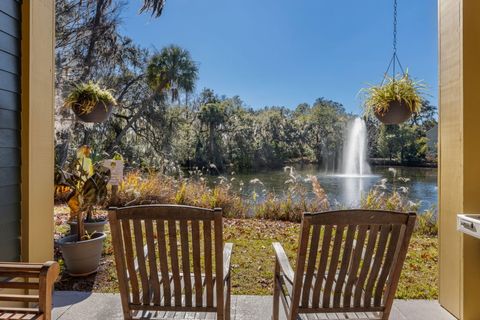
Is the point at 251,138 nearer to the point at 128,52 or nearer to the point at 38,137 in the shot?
the point at 128,52

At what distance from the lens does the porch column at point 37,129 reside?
2.13m

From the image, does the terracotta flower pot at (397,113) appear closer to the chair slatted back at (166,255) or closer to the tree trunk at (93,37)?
the chair slatted back at (166,255)

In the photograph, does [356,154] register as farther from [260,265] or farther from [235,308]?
[235,308]

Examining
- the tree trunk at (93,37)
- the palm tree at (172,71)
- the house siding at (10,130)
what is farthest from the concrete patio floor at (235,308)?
the palm tree at (172,71)

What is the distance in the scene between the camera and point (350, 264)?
4.86 feet

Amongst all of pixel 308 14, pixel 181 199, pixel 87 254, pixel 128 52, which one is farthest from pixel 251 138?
pixel 87 254

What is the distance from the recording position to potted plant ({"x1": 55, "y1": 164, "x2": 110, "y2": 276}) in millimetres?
2751

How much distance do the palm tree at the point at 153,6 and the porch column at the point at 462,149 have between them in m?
5.56

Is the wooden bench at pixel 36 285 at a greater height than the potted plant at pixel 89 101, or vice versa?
the potted plant at pixel 89 101

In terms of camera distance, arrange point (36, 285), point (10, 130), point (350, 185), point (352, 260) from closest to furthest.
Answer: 1. point (36, 285)
2. point (352, 260)
3. point (10, 130)
4. point (350, 185)

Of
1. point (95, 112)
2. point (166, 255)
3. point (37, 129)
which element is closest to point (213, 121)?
point (95, 112)

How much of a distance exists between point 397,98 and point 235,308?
2277mm

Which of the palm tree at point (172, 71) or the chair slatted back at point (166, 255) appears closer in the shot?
the chair slatted back at point (166, 255)

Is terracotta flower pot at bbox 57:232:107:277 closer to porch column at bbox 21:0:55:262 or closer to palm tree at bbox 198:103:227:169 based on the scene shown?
porch column at bbox 21:0:55:262
